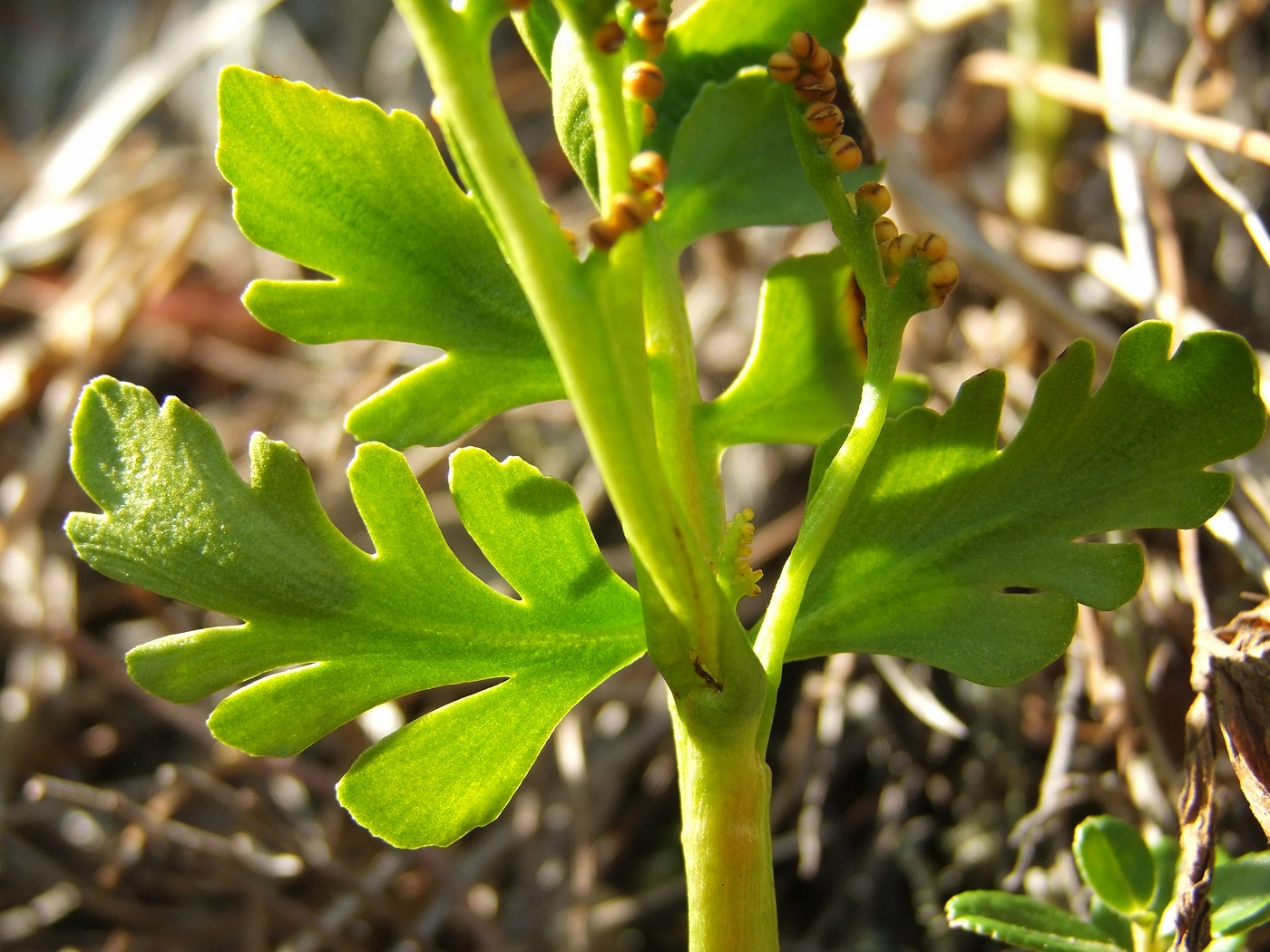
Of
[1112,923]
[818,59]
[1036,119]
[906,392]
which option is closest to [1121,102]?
[1036,119]

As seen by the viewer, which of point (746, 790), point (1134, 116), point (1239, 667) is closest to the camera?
point (746, 790)

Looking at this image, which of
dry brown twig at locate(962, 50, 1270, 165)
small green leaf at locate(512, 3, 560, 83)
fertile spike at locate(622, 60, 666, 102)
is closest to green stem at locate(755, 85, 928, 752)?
fertile spike at locate(622, 60, 666, 102)

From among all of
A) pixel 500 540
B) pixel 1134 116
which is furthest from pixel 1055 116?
pixel 500 540

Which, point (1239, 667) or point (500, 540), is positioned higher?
point (500, 540)

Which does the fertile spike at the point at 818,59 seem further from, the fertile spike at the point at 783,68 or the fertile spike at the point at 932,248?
the fertile spike at the point at 932,248

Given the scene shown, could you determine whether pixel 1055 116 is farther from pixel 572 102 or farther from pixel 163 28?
pixel 163 28

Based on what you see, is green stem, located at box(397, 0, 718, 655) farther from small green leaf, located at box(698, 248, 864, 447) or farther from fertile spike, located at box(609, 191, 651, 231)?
small green leaf, located at box(698, 248, 864, 447)
